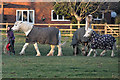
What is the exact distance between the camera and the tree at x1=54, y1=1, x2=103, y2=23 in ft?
98.4

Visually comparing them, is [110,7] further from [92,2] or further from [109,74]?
[109,74]

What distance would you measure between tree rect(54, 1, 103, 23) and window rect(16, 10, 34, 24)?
21.6 feet

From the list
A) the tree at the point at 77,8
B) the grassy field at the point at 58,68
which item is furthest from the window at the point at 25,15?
the grassy field at the point at 58,68

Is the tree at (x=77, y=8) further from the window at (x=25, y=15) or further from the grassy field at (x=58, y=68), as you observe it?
the grassy field at (x=58, y=68)

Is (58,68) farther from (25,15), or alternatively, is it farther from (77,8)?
(25,15)

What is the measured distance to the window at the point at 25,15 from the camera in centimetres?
3681

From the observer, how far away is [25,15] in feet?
122

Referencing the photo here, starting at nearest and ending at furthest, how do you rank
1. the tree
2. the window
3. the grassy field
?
the grassy field → the tree → the window

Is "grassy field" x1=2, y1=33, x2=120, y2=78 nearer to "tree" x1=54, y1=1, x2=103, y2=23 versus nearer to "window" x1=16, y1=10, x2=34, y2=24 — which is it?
"tree" x1=54, y1=1, x2=103, y2=23

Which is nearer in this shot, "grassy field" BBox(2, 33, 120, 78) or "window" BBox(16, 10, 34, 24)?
"grassy field" BBox(2, 33, 120, 78)

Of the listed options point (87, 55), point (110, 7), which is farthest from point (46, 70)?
point (110, 7)

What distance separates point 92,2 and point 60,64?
1991 cm

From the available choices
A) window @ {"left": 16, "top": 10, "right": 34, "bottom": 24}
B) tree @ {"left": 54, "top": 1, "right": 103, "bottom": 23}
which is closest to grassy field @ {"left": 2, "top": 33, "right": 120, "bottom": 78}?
tree @ {"left": 54, "top": 1, "right": 103, "bottom": 23}

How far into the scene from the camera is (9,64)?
37.0 ft
